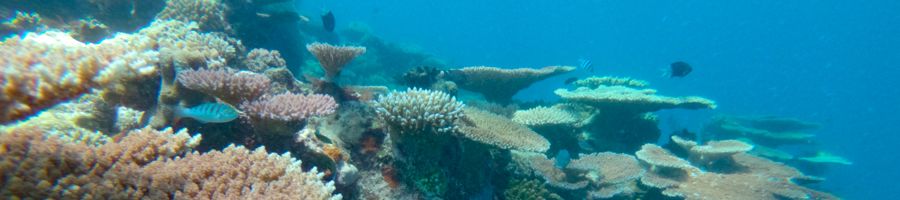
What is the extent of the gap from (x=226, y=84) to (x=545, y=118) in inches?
214

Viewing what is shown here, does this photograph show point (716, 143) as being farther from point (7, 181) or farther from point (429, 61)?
point (429, 61)

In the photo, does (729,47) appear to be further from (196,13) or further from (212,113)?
(212,113)

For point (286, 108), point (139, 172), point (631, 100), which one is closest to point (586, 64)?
point (631, 100)

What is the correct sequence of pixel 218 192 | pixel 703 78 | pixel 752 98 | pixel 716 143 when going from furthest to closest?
pixel 703 78, pixel 752 98, pixel 716 143, pixel 218 192

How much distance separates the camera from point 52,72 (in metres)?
2.69

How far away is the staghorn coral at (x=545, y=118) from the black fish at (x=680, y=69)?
8.65 ft

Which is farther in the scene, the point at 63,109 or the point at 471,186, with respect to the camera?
the point at 471,186

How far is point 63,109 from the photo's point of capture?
361 centimetres

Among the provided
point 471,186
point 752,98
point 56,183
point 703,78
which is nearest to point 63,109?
point 56,183

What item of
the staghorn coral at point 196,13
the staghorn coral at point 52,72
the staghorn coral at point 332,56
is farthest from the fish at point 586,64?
the staghorn coral at point 52,72

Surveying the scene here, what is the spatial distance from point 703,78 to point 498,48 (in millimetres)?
45357

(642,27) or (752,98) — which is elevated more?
(642,27)

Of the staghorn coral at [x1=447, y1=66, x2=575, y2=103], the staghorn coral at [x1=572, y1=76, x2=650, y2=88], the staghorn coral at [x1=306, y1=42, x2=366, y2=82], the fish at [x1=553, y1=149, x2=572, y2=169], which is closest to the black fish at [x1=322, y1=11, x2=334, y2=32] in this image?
the staghorn coral at [x1=447, y1=66, x2=575, y2=103]

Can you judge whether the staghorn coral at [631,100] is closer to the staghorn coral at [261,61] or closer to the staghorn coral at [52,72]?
the staghorn coral at [261,61]
